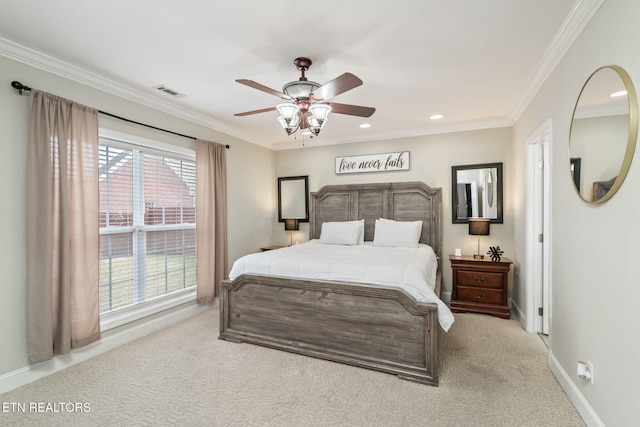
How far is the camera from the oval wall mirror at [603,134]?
1440 mm

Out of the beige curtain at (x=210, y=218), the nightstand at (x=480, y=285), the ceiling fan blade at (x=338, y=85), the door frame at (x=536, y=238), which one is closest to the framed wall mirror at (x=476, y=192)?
the nightstand at (x=480, y=285)

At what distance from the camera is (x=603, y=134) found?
166 centimetres

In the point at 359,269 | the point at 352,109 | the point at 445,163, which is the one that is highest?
the point at 352,109

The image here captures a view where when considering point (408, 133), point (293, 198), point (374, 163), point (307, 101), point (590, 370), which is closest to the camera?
point (590, 370)

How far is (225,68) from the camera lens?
2658mm

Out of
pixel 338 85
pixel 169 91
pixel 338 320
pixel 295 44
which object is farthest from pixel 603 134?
pixel 169 91

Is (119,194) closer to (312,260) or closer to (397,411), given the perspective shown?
(312,260)

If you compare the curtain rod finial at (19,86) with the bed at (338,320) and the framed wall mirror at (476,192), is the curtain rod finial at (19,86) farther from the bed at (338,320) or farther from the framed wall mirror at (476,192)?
the framed wall mirror at (476,192)

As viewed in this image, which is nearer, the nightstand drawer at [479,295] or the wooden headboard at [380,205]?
the nightstand drawer at [479,295]

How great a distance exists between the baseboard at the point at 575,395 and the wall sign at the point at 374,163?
3.04 meters

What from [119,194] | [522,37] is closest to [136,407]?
[119,194]

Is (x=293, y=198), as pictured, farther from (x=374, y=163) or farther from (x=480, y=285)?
(x=480, y=285)

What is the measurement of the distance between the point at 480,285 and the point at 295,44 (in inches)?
137

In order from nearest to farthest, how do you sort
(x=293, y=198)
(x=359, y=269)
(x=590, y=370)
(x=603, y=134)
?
1. (x=603, y=134)
2. (x=590, y=370)
3. (x=359, y=269)
4. (x=293, y=198)
